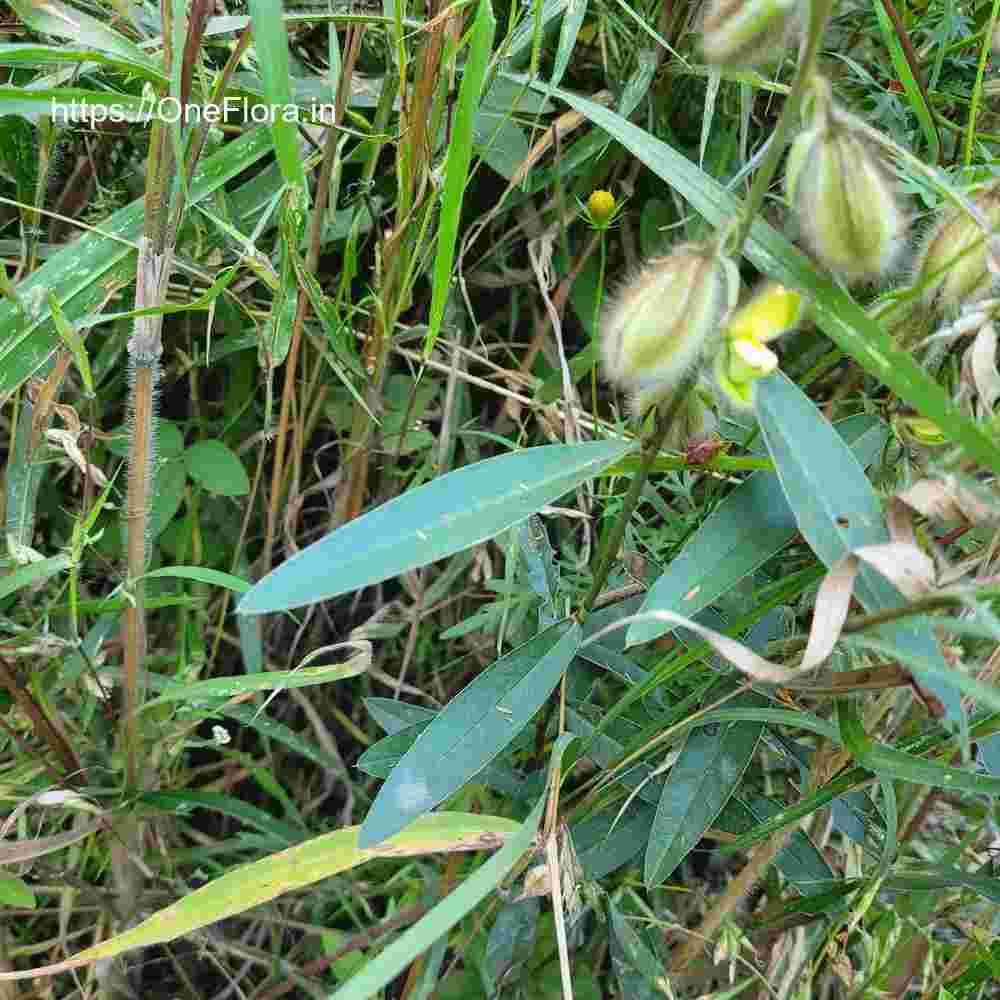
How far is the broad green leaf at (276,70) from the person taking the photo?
797 mm

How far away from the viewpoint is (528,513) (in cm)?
75

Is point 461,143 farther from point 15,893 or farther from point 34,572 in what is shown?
point 15,893

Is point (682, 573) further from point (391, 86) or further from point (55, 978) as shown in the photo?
point (55, 978)

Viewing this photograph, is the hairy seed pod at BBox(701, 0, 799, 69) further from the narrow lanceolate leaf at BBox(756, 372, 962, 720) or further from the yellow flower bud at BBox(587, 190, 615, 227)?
the yellow flower bud at BBox(587, 190, 615, 227)

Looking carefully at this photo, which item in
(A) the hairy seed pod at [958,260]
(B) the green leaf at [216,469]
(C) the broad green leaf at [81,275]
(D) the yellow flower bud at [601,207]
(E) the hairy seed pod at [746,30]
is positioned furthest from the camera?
(B) the green leaf at [216,469]

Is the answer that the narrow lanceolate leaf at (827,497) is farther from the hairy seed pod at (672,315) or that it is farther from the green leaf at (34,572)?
the green leaf at (34,572)

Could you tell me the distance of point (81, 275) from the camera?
0.99 meters

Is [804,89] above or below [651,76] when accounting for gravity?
above

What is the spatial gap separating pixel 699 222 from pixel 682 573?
25.0 inches

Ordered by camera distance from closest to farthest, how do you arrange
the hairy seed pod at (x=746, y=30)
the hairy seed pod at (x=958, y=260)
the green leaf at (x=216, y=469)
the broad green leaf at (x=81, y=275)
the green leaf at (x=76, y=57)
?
1. the hairy seed pod at (x=746, y=30)
2. the hairy seed pod at (x=958, y=260)
3. the green leaf at (x=76, y=57)
4. the broad green leaf at (x=81, y=275)
5. the green leaf at (x=216, y=469)

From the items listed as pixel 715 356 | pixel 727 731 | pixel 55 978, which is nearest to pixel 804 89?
pixel 715 356

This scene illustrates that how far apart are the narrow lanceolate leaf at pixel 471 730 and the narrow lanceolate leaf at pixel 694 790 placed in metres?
0.16

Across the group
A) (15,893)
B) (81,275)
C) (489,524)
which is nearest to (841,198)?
(489,524)

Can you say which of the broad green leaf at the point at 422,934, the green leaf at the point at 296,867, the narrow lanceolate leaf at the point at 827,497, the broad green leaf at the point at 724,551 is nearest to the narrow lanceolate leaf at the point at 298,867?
the green leaf at the point at 296,867
